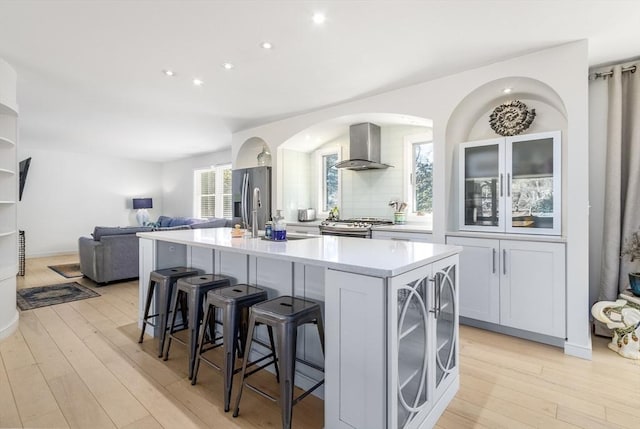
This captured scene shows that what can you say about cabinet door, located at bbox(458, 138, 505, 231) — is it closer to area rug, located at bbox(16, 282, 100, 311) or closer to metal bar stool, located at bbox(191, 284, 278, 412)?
metal bar stool, located at bbox(191, 284, 278, 412)

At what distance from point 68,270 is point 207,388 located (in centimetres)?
532

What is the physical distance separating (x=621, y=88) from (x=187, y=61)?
405 centimetres

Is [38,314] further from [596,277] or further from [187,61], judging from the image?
[596,277]

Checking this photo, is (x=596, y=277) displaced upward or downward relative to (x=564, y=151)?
downward

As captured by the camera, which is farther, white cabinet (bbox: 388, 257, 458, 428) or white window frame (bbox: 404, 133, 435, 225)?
white window frame (bbox: 404, 133, 435, 225)

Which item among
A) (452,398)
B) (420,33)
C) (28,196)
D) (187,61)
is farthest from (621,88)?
(28,196)

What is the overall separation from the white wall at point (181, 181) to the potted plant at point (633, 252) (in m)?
7.28

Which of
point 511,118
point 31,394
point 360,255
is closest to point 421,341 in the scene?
point 360,255

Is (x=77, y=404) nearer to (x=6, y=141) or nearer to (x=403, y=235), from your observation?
(x=6, y=141)

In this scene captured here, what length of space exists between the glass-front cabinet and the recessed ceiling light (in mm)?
1867

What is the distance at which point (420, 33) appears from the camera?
2.49 m

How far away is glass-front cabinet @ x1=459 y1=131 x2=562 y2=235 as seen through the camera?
283cm

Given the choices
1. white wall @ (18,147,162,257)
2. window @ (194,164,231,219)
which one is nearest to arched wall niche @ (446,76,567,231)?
window @ (194,164,231,219)

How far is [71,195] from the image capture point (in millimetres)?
7727
